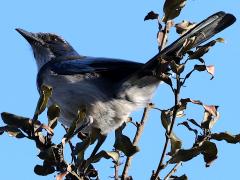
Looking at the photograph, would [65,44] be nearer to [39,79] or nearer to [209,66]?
[39,79]

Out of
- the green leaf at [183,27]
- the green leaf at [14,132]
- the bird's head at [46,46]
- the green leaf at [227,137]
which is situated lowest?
the green leaf at [14,132]

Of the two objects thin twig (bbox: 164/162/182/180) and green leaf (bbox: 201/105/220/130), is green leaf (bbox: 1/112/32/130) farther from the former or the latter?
green leaf (bbox: 201/105/220/130)

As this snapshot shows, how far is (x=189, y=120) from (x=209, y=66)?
0.38 m

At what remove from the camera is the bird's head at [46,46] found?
6504mm

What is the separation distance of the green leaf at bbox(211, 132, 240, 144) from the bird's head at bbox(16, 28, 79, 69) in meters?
3.56

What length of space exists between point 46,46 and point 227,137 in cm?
397

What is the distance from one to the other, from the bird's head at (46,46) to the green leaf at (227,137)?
3.56m

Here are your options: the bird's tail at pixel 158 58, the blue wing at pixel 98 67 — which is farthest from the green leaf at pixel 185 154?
the blue wing at pixel 98 67

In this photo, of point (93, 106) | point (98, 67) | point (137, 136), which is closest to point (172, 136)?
point (137, 136)

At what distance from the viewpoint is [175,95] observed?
3.08 metres

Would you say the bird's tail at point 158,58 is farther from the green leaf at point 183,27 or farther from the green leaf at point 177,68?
the green leaf at point 177,68

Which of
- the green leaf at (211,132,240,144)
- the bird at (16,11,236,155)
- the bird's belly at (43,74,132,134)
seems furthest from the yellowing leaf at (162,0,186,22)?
the bird's belly at (43,74,132,134)

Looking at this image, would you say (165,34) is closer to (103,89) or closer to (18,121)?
(103,89)

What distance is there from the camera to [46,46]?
6.66 m
